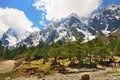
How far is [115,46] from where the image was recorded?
176 metres

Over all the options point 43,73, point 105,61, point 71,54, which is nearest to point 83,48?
point 71,54

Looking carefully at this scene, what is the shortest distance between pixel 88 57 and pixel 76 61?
278 inches

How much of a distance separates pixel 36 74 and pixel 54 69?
1704 centimetres

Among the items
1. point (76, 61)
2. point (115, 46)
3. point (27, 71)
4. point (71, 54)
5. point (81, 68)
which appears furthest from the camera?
point (115, 46)

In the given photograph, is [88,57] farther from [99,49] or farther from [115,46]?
[115,46]

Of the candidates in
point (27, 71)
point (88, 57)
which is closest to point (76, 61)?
point (88, 57)

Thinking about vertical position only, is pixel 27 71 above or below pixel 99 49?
below

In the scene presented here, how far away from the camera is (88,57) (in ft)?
532

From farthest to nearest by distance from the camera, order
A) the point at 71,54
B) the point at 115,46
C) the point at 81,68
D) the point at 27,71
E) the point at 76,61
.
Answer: the point at 115,46 < the point at 76,61 < the point at 71,54 < the point at 81,68 < the point at 27,71

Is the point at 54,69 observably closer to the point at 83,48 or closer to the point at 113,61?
the point at 83,48

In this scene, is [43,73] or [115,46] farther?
[115,46]

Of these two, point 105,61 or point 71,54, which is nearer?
point 71,54

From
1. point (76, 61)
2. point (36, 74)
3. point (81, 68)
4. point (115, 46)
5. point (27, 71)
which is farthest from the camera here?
point (115, 46)

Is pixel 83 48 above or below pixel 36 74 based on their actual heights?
above
